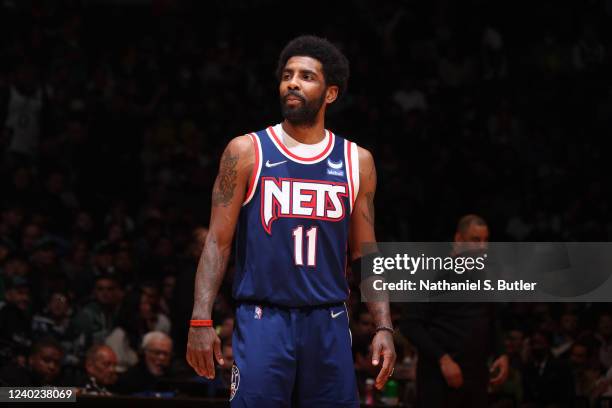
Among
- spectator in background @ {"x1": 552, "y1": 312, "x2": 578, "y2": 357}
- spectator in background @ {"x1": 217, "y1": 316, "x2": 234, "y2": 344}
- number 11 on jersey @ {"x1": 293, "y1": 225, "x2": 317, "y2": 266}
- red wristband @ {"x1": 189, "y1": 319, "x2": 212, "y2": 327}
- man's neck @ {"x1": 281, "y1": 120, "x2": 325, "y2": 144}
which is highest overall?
man's neck @ {"x1": 281, "y1": 120, "x2": 325, "y2": 144}

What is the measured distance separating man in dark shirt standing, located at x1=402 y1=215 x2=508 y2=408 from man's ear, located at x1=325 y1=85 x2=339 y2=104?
9.77 ft

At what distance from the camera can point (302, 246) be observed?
458 cm

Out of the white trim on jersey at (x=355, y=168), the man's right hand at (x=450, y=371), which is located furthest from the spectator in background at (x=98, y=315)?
the white trim on jersey at (x=355, y=168)

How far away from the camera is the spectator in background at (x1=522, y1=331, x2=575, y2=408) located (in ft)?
28.7

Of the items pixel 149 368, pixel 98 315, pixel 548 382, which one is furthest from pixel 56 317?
pixel 548 382

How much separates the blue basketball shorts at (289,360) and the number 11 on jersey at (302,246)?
0.19m

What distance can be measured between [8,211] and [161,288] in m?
1.71

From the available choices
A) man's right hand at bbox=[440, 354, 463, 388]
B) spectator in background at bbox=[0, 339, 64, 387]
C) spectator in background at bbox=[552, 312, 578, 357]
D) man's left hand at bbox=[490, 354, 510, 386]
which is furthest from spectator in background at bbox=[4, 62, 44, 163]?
man's right hand at bbox=[440, 354, 463, 388]

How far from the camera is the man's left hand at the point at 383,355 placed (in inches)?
183

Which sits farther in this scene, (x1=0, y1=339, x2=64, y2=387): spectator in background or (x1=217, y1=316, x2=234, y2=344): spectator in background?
(x1=217, y1=316, x2=234, y2=344): spectator in background

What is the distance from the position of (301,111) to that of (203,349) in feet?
3.48

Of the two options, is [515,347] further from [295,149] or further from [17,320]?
[295,149]

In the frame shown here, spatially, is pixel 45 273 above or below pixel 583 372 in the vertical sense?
above

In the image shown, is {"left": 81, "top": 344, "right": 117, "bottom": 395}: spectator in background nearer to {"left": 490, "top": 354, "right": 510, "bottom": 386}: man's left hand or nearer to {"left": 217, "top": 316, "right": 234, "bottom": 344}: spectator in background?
{"left": 217, "top": 316, "right": 234, "bottom": 344}: spectator in background
